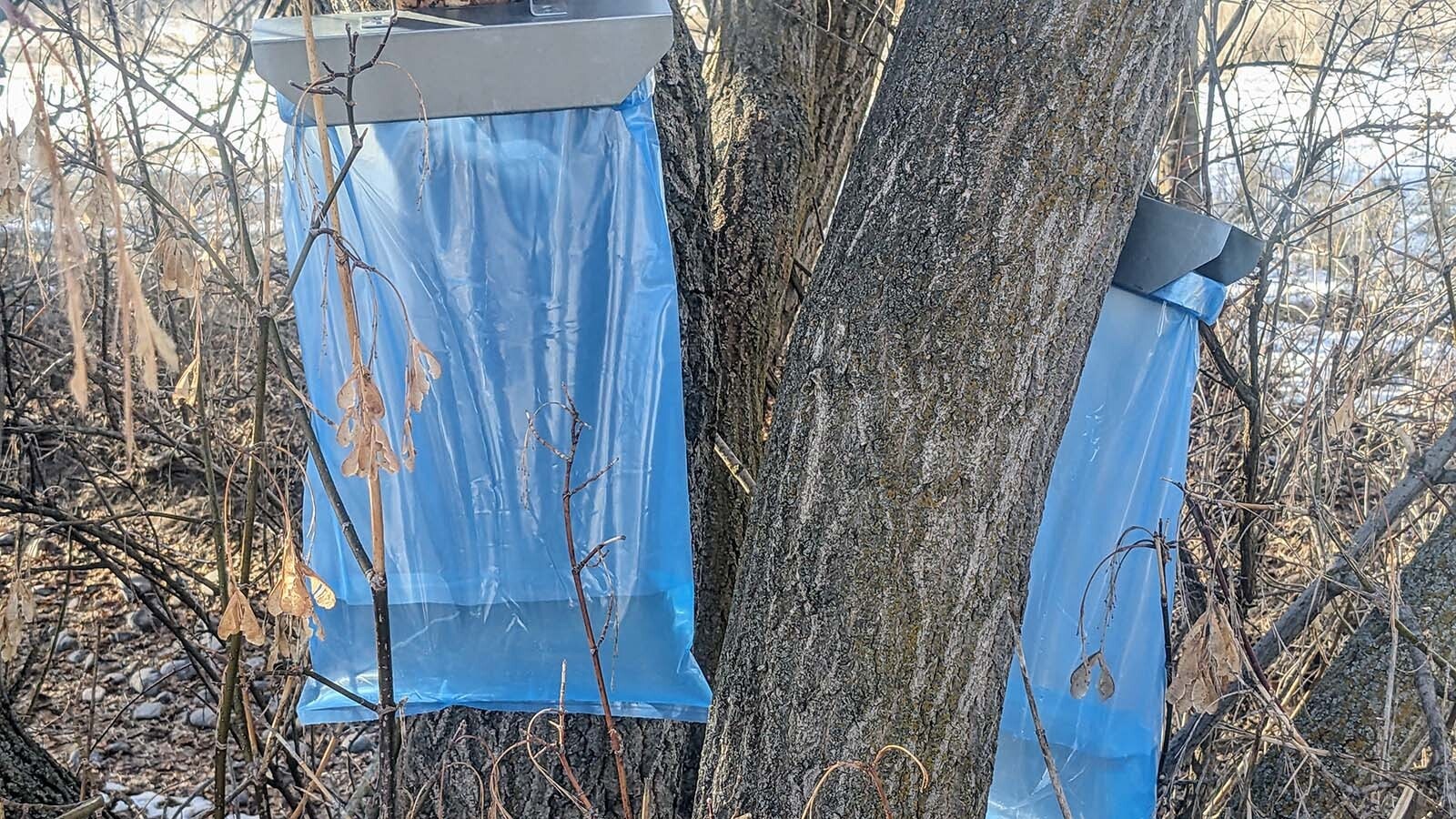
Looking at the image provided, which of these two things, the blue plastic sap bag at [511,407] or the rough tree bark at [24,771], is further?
the rough tree bark at [24,771]

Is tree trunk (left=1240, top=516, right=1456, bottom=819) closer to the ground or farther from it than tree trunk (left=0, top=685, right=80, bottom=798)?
farther from it

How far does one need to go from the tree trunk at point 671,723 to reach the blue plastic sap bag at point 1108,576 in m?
0.58

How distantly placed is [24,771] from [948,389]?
68.5 inches

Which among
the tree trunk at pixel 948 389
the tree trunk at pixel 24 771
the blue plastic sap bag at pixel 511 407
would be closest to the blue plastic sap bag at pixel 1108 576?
the tree trunk at pixel 948 389

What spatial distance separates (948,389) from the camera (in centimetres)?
136

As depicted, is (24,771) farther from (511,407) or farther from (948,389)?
(948,389)

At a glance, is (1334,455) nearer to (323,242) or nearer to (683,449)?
(683,449)

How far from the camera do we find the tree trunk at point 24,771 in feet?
6.33

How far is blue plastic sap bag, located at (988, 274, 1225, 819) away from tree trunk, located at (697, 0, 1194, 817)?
A: 301 millimetres

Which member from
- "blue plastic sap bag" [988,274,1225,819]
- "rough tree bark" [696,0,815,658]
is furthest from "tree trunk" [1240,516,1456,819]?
"rough tree bark" [696,0,815,658]

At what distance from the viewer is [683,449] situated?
1.68 metres

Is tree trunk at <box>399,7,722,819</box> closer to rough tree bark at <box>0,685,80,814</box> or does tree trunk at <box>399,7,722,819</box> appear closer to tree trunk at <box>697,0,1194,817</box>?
tree trunk at <box>697,0,1194,817</box>

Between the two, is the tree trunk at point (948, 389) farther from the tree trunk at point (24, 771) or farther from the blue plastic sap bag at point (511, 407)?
the tree trunk at point (24, 771)

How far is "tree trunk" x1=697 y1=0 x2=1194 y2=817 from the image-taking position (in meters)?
1.37
